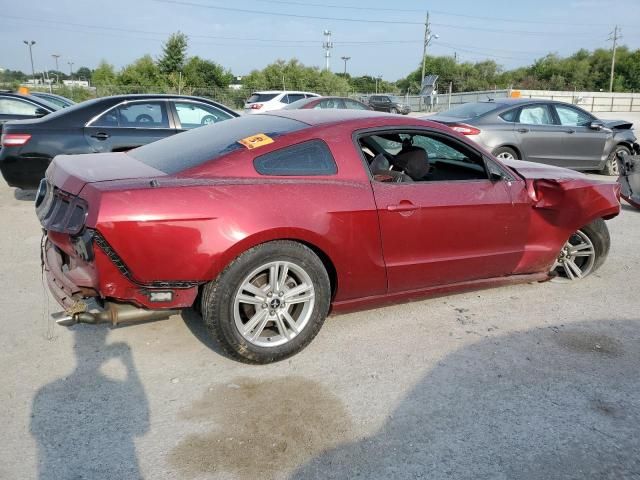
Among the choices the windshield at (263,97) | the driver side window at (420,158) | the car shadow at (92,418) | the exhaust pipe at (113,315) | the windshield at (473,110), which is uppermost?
the windshield at (263,97)

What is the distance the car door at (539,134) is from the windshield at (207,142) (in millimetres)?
6574

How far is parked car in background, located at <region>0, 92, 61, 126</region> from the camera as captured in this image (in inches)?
440

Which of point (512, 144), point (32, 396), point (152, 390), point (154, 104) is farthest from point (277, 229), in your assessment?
point (512, 144)

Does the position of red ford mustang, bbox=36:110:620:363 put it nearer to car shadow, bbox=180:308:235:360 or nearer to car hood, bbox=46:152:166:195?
car hood, bbox=46:152:166:195

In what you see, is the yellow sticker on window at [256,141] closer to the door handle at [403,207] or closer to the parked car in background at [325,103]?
the door handle at [403,207]

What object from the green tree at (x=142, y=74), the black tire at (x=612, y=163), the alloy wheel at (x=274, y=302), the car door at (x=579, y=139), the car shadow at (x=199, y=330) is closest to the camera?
the alloy wheel at (x=274, y=302)

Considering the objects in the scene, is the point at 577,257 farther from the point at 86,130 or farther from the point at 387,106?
the point at 387,106

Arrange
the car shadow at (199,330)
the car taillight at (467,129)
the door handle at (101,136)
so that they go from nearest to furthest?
the car shadow at (199,330) < the door handle at (101,136) < the car taillight at (467,129)

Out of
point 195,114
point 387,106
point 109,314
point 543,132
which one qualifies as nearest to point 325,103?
point 543,132

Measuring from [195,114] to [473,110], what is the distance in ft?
16.0

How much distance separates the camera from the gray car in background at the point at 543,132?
9.00 metres

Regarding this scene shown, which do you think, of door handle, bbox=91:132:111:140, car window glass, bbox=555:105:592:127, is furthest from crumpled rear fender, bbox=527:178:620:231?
car window glass, bbox=555:105:592:127

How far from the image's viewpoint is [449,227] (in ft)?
12.3

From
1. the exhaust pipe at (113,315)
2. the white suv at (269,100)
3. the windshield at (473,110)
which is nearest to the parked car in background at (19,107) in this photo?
the windshield at (473,110)
